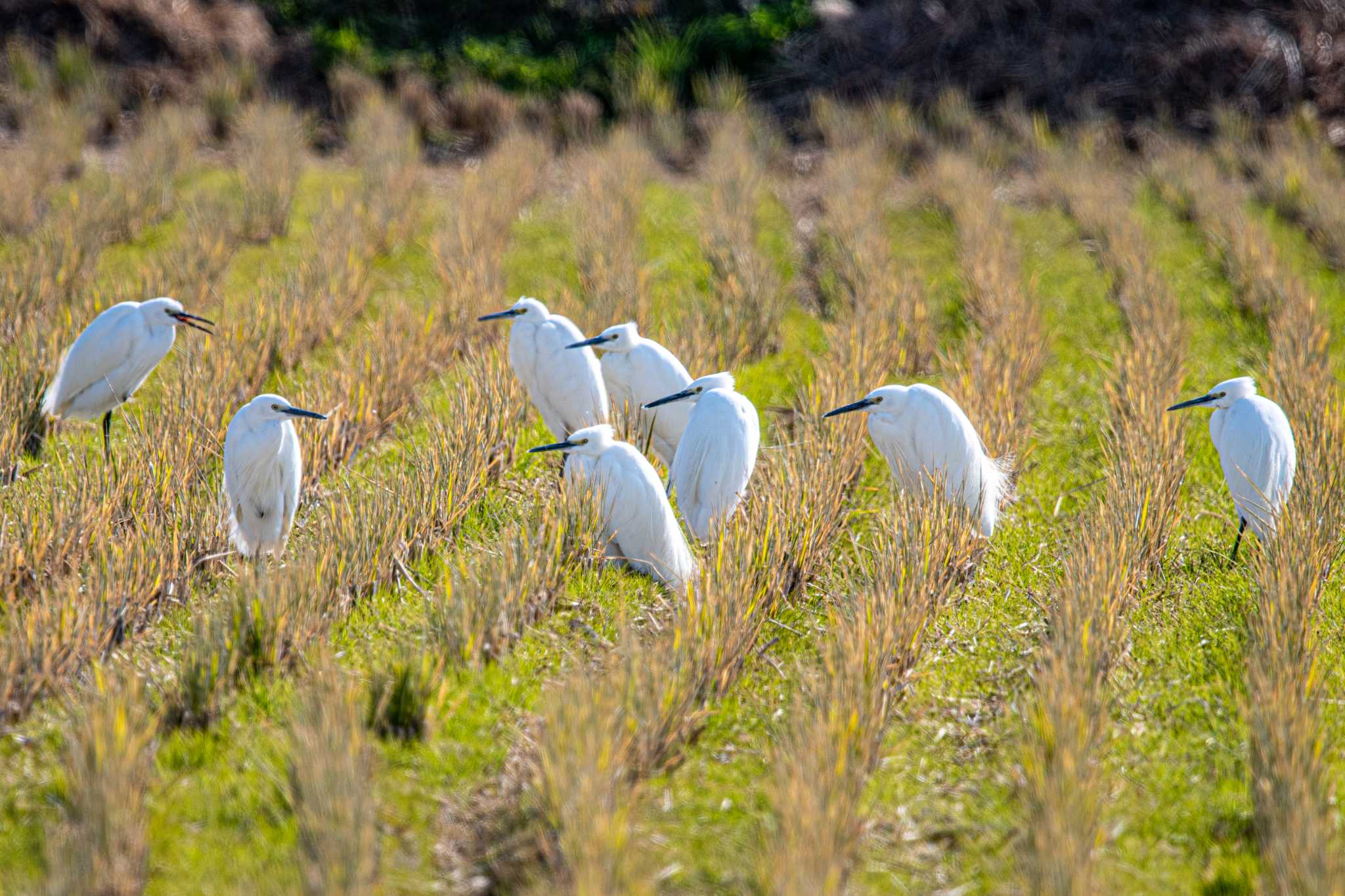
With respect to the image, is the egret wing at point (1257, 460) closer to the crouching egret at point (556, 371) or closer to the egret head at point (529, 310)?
the crouching egret at point (556, 371)

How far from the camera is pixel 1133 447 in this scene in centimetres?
489

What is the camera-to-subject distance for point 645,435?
555cm

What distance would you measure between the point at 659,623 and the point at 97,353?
2.88 metres

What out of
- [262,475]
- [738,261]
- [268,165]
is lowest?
[262,475]

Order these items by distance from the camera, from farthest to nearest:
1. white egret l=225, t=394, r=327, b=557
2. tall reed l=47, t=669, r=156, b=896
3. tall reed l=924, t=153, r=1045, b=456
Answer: tall reed l=924, t=153, r=1045, b=456, white egret l=225, t=394, r=327, b=557, tall reed l=47, t=669, r=156, b=896

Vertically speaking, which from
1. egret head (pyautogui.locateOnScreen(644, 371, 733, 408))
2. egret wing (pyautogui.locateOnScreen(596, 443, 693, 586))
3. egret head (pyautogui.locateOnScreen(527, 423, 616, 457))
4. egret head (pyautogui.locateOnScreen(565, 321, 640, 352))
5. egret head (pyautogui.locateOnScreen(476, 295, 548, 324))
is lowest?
egret wing (pyautogui.locateOnScreen(596, 443, 693, 586))

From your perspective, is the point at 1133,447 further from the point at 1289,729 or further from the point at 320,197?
the point at 320,197

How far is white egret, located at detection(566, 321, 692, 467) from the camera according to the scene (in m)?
5.30

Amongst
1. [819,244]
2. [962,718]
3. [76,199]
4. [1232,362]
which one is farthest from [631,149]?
[962,718]

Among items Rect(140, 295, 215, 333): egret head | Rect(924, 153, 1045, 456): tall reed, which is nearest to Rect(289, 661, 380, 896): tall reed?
Rect(140, 295, 215, 333): egret head

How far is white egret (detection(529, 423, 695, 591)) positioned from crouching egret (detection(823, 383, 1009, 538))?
0.80 m

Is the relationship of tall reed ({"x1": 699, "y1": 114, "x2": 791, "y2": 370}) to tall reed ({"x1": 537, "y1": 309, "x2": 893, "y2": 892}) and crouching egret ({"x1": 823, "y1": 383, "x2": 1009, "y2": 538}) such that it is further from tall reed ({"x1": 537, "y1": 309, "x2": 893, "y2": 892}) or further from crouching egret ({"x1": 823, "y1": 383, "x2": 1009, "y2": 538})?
tall reed ({"x1": 537, "y1": 309, "x2": 893, "y2": 892})

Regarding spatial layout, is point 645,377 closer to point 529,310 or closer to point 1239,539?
point 529,310

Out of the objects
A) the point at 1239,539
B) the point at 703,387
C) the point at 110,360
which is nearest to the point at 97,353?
the point at 110,360
